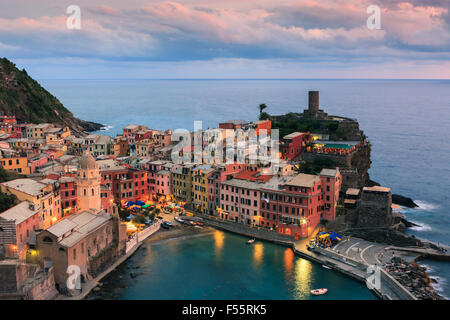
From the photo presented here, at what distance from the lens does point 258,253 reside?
5009cm

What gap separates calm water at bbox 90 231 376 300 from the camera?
1613 inches

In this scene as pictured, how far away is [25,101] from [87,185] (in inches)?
3216

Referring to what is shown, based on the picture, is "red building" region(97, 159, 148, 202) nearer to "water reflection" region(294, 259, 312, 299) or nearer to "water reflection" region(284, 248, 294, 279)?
"water reflection" region(284, 248, 294, 279)

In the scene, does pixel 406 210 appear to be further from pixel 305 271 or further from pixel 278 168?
pixel 305 271

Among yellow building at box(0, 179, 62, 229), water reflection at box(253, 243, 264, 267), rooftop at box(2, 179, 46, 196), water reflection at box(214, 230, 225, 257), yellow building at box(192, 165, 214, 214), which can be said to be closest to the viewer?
yellow building at box(0, 179, 62, 229)

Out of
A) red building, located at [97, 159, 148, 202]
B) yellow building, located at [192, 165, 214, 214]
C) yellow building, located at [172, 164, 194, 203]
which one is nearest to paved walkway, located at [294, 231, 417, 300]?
yellow building, located at [192, 165, 214, 214]

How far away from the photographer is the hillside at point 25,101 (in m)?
110

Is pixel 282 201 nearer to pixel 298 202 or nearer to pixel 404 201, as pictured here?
pixel 298 202

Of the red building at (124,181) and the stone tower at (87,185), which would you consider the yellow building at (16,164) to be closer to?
the red building at (124,181)

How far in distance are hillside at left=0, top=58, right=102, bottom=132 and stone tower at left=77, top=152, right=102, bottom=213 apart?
6804cm

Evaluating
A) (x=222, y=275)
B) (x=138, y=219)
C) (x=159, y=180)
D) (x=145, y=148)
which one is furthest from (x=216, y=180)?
(x=145, y=148)

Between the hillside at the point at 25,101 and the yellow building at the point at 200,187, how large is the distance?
6576 cm

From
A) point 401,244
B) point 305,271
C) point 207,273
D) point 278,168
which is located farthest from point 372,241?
point 207,273

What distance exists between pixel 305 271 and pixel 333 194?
13.6m
